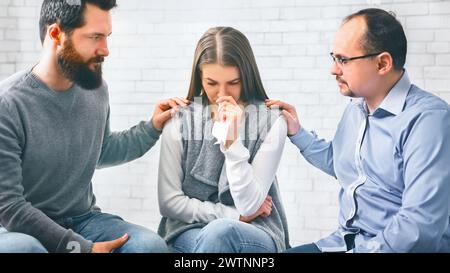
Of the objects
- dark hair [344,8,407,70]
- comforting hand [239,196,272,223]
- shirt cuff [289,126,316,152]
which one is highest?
dark hair [344,8,407,70]

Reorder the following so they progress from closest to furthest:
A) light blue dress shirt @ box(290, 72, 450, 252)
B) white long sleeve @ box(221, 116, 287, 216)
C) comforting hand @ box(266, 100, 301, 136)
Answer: light blue dress shirt @ box(290, 72, 450, 252) → white long sleeve @ box(221, 116, 287, 216) → comforting hand @ box(266, 100, 301, 136)

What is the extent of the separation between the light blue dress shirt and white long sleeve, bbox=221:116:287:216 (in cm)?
9

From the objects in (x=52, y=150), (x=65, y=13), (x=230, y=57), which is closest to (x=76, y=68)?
(x=65, y=13)

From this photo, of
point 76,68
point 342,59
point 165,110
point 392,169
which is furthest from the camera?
point 165,110

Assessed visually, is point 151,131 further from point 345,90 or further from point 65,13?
point 345,90

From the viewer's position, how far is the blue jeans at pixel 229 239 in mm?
2385

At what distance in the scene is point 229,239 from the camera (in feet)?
7.85

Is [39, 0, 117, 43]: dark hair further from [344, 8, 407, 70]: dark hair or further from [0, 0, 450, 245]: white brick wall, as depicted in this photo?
[344, 8, 407, 70]: dark hair

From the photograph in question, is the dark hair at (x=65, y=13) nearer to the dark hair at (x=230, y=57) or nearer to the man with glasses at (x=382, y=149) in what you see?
the dark hair at (x=230, y=57)

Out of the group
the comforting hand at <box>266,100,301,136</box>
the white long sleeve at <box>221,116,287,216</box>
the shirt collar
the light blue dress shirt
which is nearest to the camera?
the light blue dress shirt

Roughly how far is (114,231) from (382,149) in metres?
1.12

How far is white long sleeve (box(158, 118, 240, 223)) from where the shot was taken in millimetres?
2545

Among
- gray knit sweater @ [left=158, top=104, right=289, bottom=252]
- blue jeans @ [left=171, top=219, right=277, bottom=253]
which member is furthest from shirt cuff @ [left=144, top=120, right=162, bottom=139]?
blue jeans @ [left=171, top=219, right=277, bottom=253]

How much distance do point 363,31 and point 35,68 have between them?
133 cm
